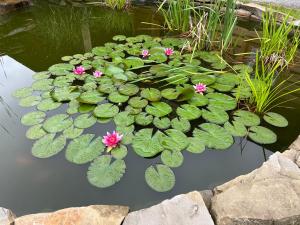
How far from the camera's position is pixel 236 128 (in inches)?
82.0

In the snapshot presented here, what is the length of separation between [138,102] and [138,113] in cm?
13

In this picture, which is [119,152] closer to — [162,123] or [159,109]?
[162,123]

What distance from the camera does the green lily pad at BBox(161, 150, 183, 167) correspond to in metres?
1.80

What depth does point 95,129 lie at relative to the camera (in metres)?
2.14

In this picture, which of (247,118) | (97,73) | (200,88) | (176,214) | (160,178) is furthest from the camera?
(97,73)

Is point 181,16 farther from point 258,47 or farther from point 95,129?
point 95,129

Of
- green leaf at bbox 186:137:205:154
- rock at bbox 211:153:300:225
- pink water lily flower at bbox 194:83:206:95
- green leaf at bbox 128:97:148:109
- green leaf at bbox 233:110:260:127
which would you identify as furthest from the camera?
pink water lily flower at bbox 194:83:206:95

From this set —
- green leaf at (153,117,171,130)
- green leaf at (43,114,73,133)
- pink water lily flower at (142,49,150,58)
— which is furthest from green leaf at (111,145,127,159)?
pink water lily flower at (142,49,150,58)

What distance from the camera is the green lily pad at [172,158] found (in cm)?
180

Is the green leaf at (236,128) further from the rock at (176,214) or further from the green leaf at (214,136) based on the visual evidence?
the rock at (176,214)

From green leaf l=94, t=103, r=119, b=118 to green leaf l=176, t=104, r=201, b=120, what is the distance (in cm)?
49

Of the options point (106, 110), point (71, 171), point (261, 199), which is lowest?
point (71, 171)

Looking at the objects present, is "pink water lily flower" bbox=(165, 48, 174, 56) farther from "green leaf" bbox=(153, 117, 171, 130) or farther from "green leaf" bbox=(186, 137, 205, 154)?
"green leaf" bbox=(186, 137, 205, 154)

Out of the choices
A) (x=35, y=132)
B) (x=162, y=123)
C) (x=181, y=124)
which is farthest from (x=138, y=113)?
(x=35, y=132)
